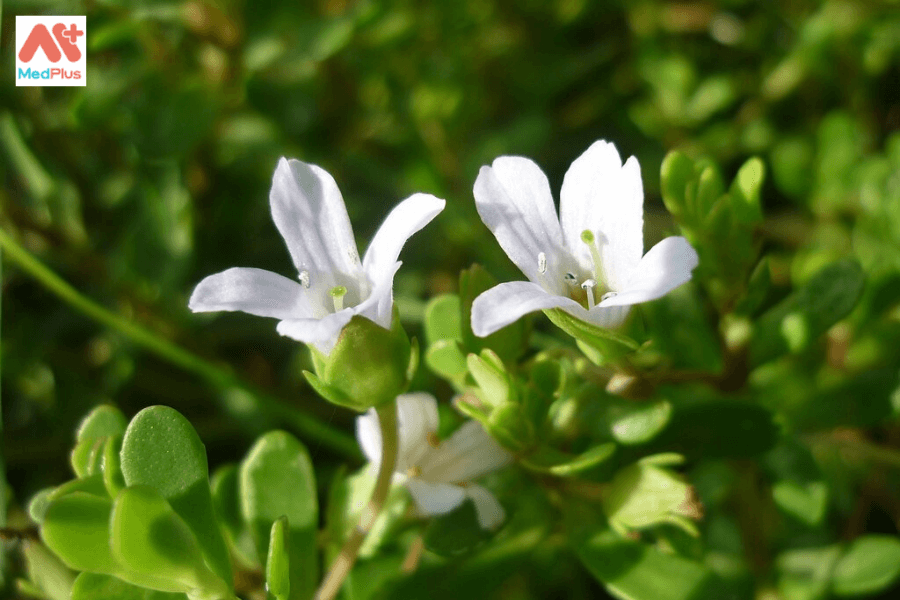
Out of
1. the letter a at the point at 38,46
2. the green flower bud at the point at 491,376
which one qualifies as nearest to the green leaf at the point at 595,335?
the green flower bud at the point at 491,376

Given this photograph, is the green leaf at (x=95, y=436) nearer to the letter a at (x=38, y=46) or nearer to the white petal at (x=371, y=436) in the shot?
the white petal at (x=371, y=436)

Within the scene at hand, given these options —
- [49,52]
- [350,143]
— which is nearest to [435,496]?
[49,52]

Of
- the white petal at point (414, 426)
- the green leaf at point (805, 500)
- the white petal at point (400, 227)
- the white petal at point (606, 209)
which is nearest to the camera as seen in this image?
the white petal at point (400, 227)

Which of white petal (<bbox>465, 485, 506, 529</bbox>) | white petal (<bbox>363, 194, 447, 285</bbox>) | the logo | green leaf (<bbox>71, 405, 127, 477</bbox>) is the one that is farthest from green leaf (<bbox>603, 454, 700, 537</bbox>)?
the logo

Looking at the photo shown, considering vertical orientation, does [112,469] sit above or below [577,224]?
below

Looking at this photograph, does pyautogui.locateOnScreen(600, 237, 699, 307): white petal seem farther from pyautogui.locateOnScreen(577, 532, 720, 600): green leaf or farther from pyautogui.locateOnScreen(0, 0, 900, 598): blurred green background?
pyautogui.locateOnScreen(0, 0, 900, 598): blurred green background

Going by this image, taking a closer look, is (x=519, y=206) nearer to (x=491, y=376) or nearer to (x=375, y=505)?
(x=491, y=376)
